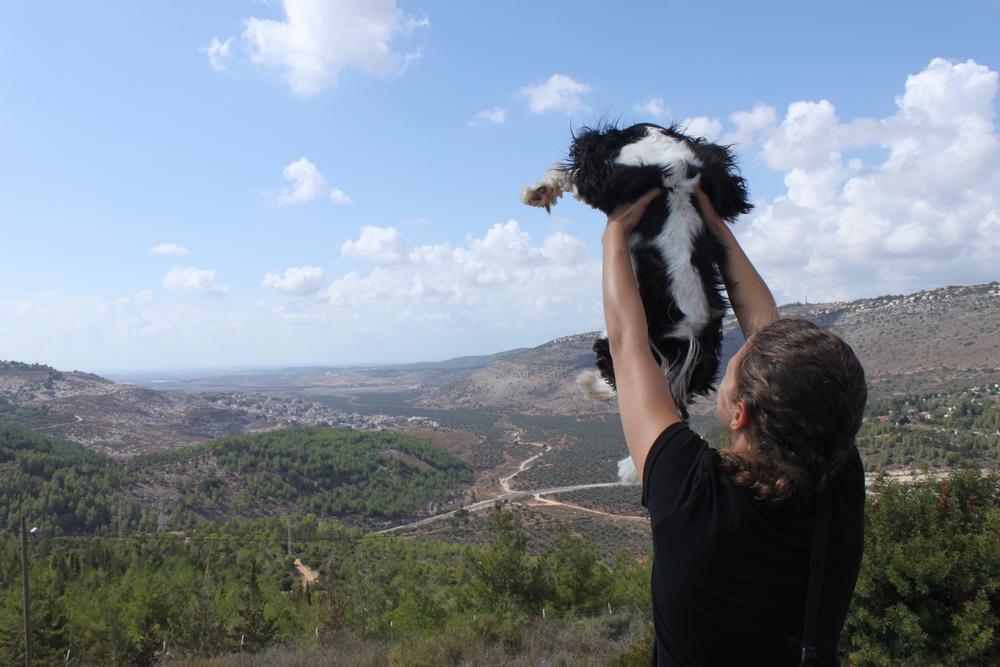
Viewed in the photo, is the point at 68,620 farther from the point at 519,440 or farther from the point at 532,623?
the point at 519,440

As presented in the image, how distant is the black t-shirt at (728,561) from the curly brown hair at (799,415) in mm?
48

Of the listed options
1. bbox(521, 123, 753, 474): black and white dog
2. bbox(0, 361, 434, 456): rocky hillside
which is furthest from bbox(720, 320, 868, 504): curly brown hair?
bbox(0, 361, 434, 456): rocky hillside

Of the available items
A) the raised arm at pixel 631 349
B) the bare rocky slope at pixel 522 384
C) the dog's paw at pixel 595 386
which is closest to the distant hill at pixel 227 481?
the bare rocky slope at pixel 522 384

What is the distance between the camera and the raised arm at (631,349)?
114 centimetres

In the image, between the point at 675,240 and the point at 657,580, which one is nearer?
the point at 657,580

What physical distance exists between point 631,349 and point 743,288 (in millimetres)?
476

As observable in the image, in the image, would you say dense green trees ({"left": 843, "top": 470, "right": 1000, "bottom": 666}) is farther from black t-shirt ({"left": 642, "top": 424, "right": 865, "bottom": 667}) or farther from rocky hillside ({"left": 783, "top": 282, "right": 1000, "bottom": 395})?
rocky hillside ({"left": 783, "top": 282, "right": 1000, "bottom": 395})

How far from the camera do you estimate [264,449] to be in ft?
226

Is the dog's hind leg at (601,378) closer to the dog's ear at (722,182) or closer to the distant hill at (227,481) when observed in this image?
the dog's ear at (722,182)

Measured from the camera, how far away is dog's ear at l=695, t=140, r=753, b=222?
1.47 m

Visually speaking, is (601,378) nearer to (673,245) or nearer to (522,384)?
(673,245)

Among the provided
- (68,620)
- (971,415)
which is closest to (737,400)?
(68,620)

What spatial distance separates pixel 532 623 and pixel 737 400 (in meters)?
16.6

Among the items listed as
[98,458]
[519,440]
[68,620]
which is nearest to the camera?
[68,620]
